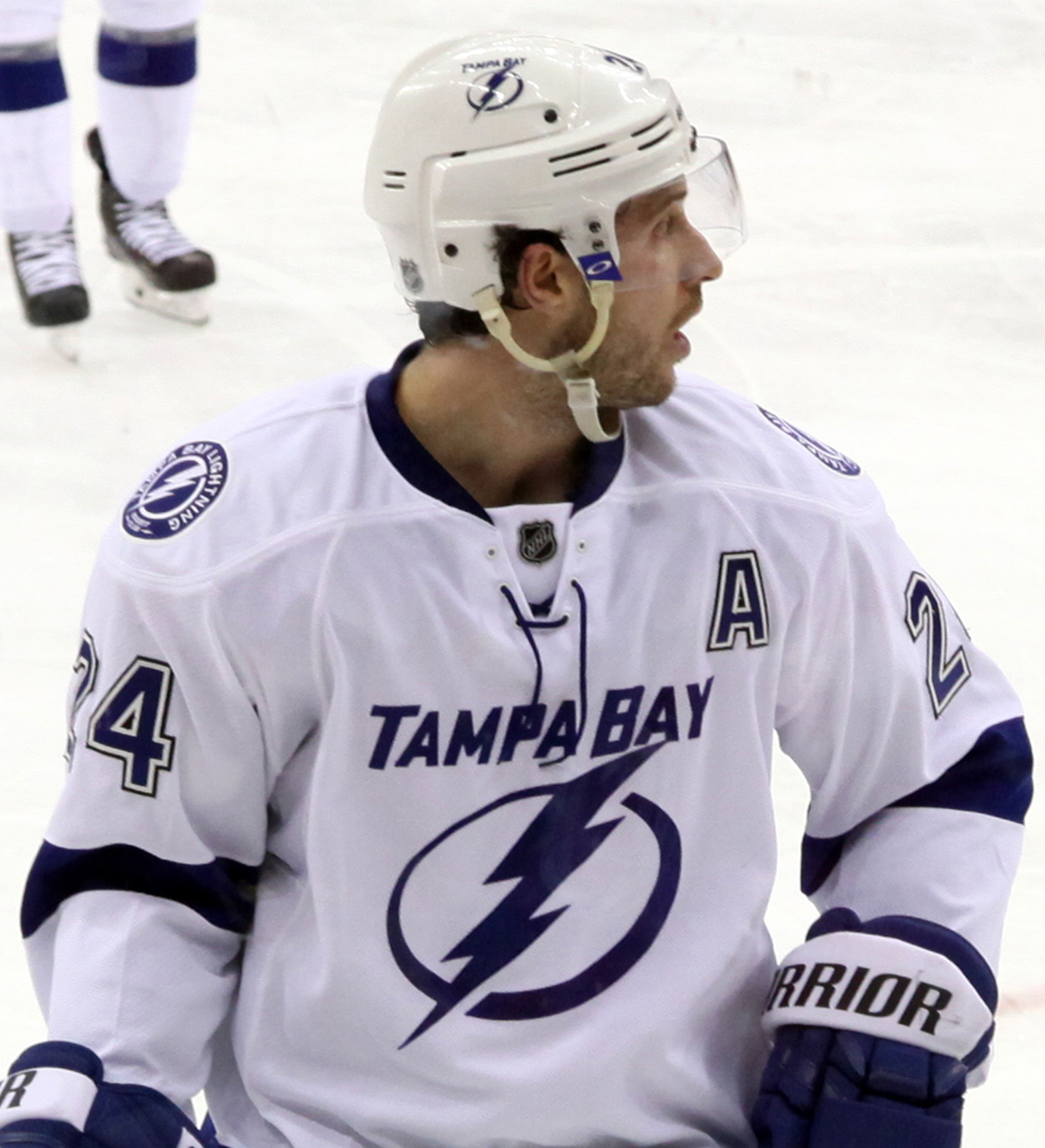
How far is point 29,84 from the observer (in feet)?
12.1

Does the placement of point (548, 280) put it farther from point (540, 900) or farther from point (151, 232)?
point (151, 232)

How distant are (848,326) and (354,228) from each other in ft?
3.59

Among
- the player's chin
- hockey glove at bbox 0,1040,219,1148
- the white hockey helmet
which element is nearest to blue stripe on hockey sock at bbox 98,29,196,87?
the white hockey helmet

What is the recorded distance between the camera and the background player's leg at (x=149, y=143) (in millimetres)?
3854

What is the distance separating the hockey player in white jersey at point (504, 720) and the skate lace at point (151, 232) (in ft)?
8.40

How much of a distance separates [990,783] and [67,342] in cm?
267

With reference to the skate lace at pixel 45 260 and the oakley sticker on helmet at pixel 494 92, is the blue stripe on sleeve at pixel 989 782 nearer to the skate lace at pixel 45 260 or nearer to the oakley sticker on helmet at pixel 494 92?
the oakley sticker on helmet at pixel 494 92

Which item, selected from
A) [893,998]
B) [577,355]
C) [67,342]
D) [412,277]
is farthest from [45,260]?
[893,998]

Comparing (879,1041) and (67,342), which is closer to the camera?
(879,1041)

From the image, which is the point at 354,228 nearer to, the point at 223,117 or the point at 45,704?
Answer: the point at 223,117

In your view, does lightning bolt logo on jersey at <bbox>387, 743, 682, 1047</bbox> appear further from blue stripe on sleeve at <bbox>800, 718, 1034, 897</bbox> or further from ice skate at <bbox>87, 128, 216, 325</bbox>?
ice skate at <bbox>87, 128, 216, 325</bbox>

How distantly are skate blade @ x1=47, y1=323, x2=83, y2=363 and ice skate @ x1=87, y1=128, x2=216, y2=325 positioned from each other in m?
0.20

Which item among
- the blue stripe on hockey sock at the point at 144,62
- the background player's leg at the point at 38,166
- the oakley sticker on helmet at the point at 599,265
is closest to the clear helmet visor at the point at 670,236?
the oakley sticker on helmet at the point at 599,265

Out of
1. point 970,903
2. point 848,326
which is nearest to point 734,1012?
point 970,903
